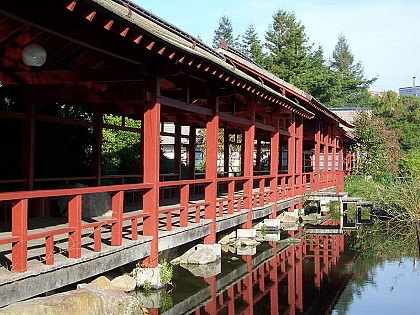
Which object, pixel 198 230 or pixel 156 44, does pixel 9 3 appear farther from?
pixel 198 230

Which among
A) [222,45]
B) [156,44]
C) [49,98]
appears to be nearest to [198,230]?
[49,98]

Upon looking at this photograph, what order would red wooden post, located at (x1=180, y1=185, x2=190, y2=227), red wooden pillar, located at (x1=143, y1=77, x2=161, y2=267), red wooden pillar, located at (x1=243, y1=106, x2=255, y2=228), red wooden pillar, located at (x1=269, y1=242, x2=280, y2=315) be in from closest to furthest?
red wooden pillar, located at (x1=143, y1=77, x2=161, y2=267) → red wooden pillar, located at (x1=269, y1=242, x2=280, y2=315) → red wooden post, located at (x1=180, y1=185, x2=190, y2=227) → red wooden pillar, located at (x1=243, y1=106, x2=255, y2=228)

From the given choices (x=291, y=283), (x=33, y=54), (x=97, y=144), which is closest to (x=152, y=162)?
(x=33, y=54)

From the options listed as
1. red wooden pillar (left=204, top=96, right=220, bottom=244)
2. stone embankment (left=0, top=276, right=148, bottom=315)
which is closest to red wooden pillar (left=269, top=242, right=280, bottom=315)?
red wooden pillar (left=204, top=96, right=220, bottom=244)

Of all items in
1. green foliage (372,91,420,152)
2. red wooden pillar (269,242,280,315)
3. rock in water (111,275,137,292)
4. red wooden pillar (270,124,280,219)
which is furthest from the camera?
→ green foliage (372,91,420,152)

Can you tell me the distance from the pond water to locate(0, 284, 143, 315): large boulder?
1.39m

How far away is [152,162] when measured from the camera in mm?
9500

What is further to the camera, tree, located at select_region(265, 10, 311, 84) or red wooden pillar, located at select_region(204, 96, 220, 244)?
tree, located at select_region(265, 10, 311, 84)

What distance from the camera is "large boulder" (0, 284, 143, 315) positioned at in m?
6.03

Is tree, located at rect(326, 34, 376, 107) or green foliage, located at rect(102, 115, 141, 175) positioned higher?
tree, located at rect(326, 34, 376, 107)

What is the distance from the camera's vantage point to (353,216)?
76.8ft

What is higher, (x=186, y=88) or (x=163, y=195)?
(x=186, y=88)

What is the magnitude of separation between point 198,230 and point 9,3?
588 centimetres

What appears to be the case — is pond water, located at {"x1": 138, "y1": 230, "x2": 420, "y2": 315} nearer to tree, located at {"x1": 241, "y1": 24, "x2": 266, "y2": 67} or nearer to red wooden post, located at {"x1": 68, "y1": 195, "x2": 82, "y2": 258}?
red wooden post, located at {"x1": 68, "y1": 195, "x2": 82, "y2": 258}
